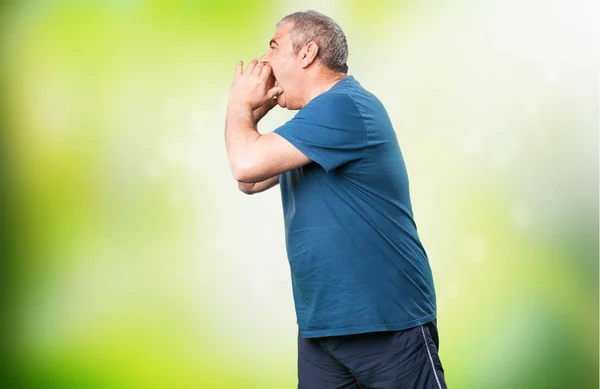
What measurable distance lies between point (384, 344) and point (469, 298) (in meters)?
1.46

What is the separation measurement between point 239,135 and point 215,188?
4.47 ft

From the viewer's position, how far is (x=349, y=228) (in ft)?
5.65

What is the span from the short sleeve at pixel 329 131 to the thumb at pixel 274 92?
20cm

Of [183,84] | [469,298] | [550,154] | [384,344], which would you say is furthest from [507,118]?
[384,344]

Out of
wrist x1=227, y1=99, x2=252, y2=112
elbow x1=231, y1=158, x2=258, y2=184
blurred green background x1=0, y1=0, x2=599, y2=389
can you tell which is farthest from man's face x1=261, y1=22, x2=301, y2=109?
blurred green background x1=0, y1=0, x2=599, y2=389

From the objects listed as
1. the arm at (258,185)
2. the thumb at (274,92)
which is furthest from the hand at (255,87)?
the arm at (258,185)

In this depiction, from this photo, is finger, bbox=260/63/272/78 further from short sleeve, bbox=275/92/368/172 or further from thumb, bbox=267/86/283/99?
short sleeve, bbox=275/92/368/172

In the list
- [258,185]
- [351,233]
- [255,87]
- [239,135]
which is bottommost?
[351,233]

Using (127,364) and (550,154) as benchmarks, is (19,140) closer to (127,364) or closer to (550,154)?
(127,364)

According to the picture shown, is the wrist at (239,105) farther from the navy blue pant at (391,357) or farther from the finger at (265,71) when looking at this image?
the navy blue pant at (391,357)

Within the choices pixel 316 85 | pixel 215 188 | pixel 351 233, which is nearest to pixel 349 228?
pixel 351 233

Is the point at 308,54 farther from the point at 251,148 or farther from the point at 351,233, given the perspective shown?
the point at 351,233

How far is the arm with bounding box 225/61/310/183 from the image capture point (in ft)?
5.46

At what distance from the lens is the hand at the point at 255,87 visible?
1836 millimetres
